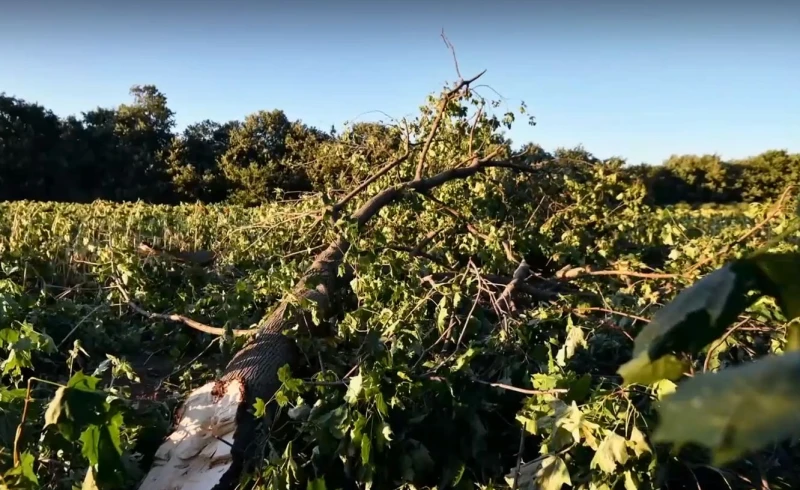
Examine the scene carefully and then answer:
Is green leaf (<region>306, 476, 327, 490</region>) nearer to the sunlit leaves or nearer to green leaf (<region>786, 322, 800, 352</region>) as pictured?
the sunlit leaves

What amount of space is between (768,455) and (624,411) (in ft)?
2.33

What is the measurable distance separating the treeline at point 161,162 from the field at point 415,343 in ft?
46.3

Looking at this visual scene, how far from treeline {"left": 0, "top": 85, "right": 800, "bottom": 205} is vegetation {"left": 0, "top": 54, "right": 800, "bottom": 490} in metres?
14.0

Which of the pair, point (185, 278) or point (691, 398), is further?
point (185, 278)

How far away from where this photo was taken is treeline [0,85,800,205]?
2142cm

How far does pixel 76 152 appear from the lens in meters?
23.2

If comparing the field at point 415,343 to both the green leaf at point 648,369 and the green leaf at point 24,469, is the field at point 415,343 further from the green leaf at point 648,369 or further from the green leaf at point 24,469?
the green leaf at point 648,369

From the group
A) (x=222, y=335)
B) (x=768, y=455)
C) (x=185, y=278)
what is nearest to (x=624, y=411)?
(x=768, y=455)

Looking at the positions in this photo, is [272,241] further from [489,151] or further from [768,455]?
[768,455]

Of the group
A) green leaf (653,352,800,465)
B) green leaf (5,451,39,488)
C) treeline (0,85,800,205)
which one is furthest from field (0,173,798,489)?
treeline (0,85,800,205)

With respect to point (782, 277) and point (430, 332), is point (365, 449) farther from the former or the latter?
point (782, 277)

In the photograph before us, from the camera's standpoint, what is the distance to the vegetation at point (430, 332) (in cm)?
61

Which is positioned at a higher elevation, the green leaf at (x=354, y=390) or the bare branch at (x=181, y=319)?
the bare branch at (x=181, y=319)

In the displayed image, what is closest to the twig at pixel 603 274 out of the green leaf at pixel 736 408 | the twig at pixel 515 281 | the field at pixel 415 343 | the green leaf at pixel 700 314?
the field at pixel 415 343
